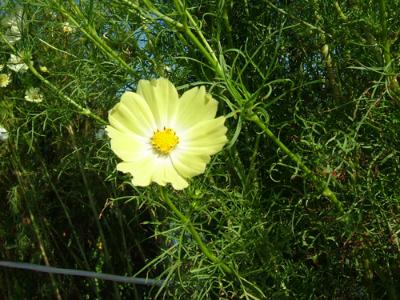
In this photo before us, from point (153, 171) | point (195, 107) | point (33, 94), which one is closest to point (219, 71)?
point (195, 107)

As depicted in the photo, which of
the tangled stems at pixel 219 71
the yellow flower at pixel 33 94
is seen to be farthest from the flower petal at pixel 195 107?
the yellow flower at pixel 33 94

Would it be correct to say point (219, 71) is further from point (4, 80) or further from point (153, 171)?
point (4, 80)

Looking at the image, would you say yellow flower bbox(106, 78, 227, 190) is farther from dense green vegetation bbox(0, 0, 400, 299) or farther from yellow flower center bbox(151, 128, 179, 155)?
dense green vegetation bbox(0, 0, 400, 299)

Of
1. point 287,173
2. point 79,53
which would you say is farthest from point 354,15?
point 79,53

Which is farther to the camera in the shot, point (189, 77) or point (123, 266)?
point (123, 266)

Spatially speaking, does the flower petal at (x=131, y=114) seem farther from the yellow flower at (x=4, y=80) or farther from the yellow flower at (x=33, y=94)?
the yellow flower at (x=4, y=80)

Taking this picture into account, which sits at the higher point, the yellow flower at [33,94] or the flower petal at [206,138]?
the yellow flower at [33,94]

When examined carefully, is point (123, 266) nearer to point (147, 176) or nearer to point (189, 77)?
point (189, 77)
